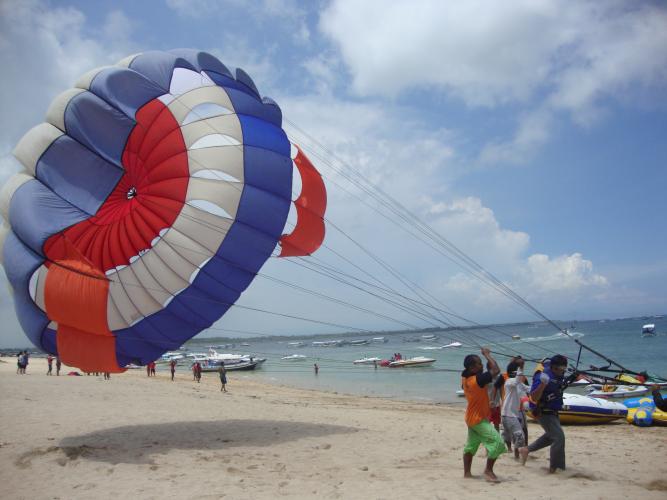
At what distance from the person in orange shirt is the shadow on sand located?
3.53 meters

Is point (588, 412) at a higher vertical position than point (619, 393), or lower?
higher

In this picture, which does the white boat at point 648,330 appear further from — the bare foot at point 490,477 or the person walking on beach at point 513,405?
the bare foot at point 490,477

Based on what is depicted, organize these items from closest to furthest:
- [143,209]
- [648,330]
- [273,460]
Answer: [273,460]
[143,209]
[648,330]

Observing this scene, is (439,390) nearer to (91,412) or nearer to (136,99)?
(91,412)

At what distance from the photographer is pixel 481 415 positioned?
5188mm

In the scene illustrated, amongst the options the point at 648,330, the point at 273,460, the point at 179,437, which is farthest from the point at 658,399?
the point at 648,330

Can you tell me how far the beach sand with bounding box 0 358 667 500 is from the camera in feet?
16.8

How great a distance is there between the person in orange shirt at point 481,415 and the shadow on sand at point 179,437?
3.53m

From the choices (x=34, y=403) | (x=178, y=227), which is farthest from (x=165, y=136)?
(x=34, y=403)

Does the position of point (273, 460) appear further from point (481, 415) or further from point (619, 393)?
point (619, 393)

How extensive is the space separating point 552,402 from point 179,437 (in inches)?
218

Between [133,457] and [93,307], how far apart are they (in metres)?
2.04

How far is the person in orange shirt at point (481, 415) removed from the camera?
512cm

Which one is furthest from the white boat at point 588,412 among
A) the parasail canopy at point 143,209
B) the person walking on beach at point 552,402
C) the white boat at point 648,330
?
the white boat at point 648,330
